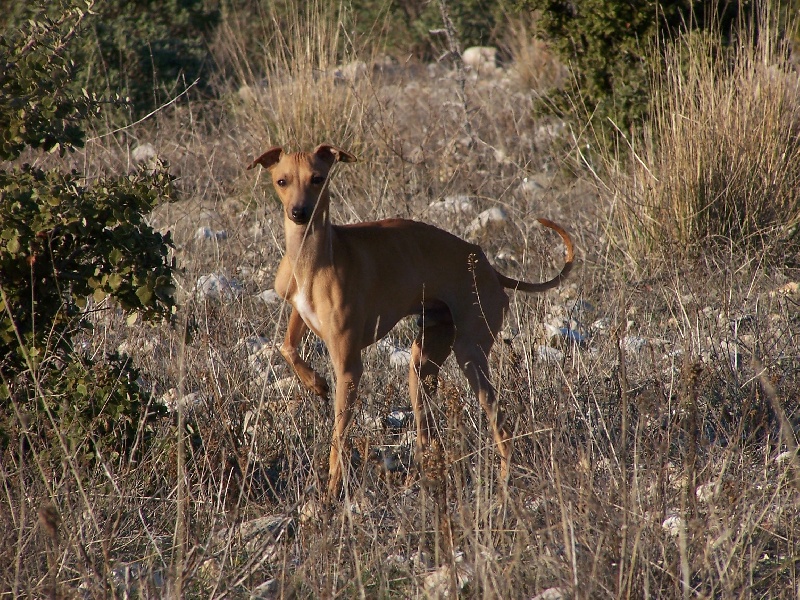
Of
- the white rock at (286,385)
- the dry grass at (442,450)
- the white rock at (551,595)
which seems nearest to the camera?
the white rock at (551,595)

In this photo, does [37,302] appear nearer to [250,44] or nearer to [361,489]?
[361,489]

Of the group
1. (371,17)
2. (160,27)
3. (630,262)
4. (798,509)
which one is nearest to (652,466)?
(798,509)

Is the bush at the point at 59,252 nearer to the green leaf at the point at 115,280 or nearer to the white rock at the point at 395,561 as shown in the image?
the green leaf at the point at 115,280

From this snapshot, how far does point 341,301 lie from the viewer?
4.26 m

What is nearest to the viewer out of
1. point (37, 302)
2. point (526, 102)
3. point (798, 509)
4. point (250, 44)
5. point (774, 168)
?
point (798, 509)

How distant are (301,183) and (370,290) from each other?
56cm

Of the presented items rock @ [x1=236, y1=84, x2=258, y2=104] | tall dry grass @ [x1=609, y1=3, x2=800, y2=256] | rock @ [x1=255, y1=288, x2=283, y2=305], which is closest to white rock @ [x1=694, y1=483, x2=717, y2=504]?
tall dry grass @ [x1=609, y1=3, x2=800, y2=256]

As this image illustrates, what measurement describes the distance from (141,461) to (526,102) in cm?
721

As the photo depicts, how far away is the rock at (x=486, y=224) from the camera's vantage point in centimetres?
760

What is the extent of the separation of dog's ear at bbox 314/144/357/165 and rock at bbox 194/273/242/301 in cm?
154

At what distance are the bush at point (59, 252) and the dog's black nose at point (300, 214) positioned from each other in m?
0.57

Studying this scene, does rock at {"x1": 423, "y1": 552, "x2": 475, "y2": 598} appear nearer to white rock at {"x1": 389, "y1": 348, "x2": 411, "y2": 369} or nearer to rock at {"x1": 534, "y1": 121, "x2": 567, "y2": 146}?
white rock at {"x1": 389, "y1": 348, "x2": 411, "y2": 369}

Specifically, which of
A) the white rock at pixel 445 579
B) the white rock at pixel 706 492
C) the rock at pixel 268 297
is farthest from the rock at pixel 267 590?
the rock at pixel 268 297

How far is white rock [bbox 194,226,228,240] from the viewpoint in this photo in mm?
7196
